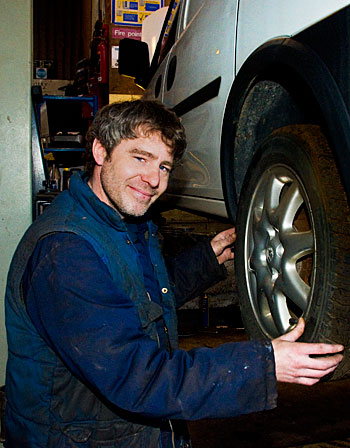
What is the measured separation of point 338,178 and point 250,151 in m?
0.57

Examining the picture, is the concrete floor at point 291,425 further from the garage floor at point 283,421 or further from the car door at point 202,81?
the car door at point 202,81

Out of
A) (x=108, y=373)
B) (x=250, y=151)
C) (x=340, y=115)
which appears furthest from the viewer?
(x=250, y=151)

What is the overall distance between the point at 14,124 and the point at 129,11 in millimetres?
4448

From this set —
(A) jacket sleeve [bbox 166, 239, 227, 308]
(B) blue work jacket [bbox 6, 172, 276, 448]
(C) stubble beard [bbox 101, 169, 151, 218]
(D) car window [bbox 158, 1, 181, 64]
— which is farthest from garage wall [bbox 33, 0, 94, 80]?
(B) blue work jacket [bbox 6, 172, 276, 448]

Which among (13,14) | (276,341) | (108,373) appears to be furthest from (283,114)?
(13,14)

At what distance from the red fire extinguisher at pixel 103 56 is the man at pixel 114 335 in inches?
183

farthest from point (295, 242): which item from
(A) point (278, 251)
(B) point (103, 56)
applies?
(B) point (103, 56)

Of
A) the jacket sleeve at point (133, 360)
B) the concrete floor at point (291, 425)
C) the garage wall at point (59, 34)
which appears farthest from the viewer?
the garage wall at point (59, 34)

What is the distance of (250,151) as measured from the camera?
5.16 feet

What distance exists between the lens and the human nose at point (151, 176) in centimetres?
149

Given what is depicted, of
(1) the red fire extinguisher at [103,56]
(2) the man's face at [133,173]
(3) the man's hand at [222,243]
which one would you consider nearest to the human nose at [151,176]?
(2) the man's face at [133,173]

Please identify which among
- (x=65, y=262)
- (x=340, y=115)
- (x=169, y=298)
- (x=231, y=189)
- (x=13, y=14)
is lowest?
(x=169, y=298)

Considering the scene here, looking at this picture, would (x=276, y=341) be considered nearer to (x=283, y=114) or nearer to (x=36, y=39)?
(x=283, y=114)

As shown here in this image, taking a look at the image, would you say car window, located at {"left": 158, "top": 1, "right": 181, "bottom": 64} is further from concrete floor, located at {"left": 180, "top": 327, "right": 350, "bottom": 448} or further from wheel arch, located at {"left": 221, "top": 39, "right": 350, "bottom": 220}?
concrete floor, located at {"left": 180, "top": 327, "right": 350, "bottom": 448}
